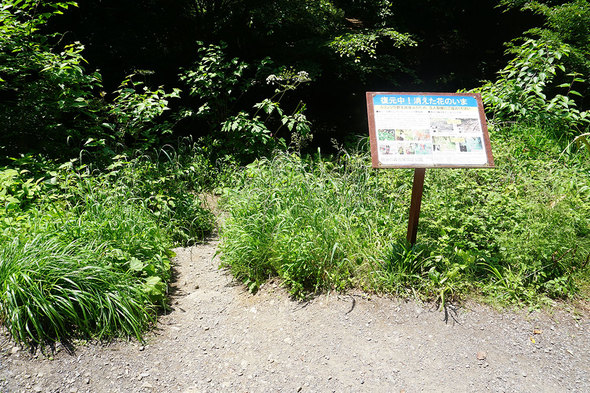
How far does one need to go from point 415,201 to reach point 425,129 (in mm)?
540

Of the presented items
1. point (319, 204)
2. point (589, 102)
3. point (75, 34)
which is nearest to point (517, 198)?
point (319, 204)

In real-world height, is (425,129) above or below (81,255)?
above

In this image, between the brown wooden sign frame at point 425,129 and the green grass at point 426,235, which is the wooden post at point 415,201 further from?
the green grass at point 426,235

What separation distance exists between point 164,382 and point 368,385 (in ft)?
4.00

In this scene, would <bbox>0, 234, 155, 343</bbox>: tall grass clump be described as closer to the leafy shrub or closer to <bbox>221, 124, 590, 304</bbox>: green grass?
<bbox>221, 124, 590, 304</bbox>: green grass

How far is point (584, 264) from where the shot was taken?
3.04m

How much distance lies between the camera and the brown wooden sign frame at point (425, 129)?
2.80 meters

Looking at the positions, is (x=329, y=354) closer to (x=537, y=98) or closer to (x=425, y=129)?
(x=425, y=129)

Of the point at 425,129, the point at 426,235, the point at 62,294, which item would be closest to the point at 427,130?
the point at 425,129

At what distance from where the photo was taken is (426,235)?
10.8 feet

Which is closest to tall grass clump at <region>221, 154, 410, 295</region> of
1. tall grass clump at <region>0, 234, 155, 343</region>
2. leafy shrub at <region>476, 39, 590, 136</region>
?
tall grass clump at <region>0, 234, 155, 343</region>

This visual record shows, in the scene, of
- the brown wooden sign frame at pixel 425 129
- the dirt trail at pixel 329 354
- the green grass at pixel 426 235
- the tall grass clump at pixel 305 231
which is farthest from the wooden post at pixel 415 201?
the dirt trail at pixel 329 354

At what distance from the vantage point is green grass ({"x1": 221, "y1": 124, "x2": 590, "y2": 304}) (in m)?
2.97

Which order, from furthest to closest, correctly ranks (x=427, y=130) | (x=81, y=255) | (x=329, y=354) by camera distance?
(x=427, y=130), (x=81, y=255), (x=329, y=354)
